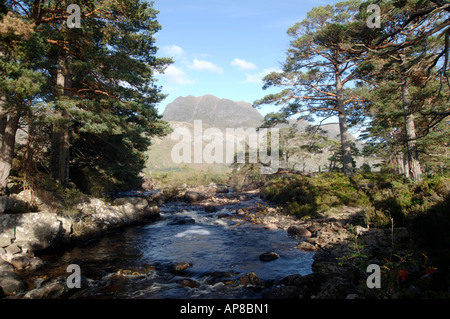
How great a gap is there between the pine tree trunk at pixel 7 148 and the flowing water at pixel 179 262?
350 centimetres

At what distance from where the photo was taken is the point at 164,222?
1476 centimetres

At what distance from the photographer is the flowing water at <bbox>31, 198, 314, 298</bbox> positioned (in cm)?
598

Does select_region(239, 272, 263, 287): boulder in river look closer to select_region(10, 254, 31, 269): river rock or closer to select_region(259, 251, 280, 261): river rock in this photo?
select_region(259, 251, 280, 261): river rock

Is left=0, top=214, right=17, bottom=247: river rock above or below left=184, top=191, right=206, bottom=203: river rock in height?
above

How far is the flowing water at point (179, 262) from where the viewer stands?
5984mm

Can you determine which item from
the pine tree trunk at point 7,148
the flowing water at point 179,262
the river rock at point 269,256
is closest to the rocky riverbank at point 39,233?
the flowing water at point 179,262

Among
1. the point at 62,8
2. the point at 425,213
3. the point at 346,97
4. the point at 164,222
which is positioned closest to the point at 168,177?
the point at 164,222

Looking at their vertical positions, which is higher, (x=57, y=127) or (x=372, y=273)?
(x=57, y=127)

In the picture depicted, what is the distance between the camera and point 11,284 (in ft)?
18.3

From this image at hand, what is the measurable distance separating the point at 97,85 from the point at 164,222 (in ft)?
28.2

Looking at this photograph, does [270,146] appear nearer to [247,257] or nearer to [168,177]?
[168,177]

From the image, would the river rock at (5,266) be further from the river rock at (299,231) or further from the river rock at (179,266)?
the river rock at (299,231)

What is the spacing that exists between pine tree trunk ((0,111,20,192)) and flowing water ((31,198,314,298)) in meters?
3.50

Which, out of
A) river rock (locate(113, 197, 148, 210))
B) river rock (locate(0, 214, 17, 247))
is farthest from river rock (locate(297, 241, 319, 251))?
river rock (locate(113, 197, 148, 210))
